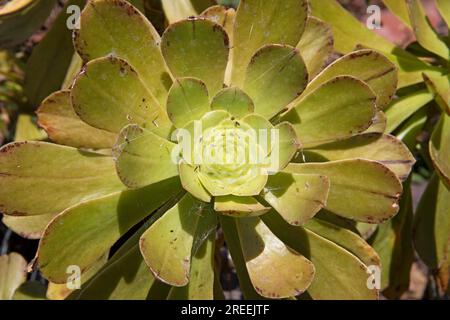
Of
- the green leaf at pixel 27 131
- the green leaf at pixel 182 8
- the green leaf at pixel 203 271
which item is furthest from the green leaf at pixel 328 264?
the green leaf at pixel 27 131

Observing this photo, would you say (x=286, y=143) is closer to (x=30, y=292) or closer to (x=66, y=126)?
(x=66, y=126)

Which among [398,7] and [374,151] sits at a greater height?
[398,7]

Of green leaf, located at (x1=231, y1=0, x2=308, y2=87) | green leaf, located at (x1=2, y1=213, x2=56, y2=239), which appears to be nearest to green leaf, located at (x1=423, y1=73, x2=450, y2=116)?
green leaf, located at (x1=231, y1=0, x2=308, y2=87)

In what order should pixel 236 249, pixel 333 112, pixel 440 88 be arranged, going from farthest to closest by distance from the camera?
pixel 440 88 < pixel 236 249 < pixel 333 112

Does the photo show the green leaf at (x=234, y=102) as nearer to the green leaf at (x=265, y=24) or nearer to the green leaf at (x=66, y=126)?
the green leaf at (x=265, y=24)

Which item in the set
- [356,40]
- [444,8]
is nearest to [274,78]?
[356,40]

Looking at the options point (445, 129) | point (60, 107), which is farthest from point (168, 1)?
point (445, 129)
